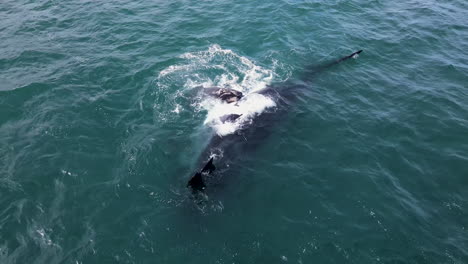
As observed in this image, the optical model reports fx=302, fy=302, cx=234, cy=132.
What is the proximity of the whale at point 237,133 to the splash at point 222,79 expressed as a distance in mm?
557

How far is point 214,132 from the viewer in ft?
92.1

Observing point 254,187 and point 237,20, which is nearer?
point 254,187

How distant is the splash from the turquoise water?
0.25 m

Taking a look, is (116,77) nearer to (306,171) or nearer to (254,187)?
(254,187)

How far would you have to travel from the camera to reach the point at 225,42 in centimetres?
3969

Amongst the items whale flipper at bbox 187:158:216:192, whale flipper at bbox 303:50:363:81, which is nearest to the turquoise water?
whale flipper at bbox 303:50:363:81

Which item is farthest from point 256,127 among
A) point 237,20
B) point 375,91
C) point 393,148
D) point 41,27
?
point 41,27

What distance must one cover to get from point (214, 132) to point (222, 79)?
8.99 m

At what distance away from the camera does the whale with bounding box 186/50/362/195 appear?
2346 cm

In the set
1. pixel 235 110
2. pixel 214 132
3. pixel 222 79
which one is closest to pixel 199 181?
pixel 214 132

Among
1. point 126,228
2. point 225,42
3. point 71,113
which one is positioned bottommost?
point 126,228

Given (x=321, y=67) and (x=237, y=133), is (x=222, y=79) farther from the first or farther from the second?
(x=321, y=67)

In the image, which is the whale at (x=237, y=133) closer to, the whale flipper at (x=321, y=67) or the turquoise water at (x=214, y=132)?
the whale flipper at (x=321, y=67)

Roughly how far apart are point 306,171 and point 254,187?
187 inches
